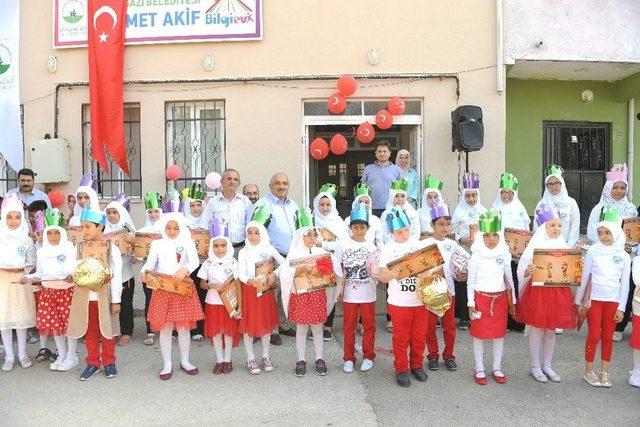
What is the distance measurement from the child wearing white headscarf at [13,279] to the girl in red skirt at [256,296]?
222 centimetres

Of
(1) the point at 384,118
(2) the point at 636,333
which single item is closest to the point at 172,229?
(1) the point at 384,118

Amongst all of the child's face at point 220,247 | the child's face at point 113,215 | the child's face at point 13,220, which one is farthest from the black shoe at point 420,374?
the child's face at point 13,220

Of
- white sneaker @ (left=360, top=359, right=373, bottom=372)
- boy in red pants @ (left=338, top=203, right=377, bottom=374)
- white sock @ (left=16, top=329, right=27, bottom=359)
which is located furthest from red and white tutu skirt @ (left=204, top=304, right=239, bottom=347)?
white sock @ (left=16, top=329, right=27, bottom=359)

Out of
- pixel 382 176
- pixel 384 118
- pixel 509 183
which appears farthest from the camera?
pixel 384 118

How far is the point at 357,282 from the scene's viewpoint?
5.05 metres

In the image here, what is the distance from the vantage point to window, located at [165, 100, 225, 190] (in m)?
8.70

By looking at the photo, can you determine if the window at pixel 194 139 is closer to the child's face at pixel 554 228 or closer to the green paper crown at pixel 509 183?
the green paper crown at pixel 509 183

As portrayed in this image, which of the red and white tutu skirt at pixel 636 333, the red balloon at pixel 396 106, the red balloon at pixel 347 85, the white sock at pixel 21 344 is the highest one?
the red balloon at pixel 347 85

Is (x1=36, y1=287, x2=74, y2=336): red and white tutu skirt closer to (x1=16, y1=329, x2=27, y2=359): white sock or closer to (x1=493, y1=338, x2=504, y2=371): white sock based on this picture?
(x1=16, y1=329, x2=27, y2=359): white sock

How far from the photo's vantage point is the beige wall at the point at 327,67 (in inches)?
328

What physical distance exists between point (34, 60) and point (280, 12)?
3983 millimetres

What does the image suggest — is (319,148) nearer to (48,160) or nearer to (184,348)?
(184,348)

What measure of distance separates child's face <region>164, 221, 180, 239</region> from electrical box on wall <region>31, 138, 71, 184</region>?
4181 millimetres

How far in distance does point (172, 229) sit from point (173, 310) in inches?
29.5
